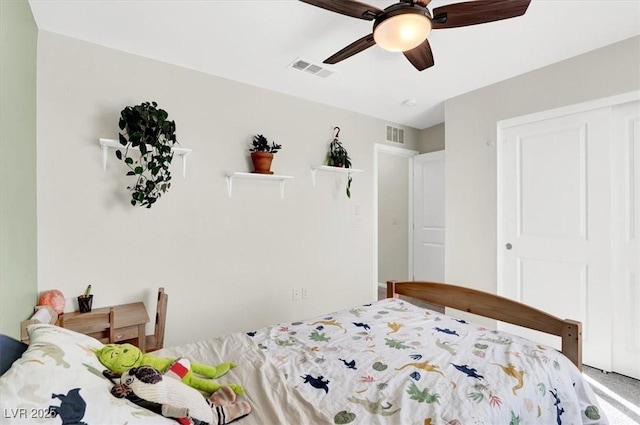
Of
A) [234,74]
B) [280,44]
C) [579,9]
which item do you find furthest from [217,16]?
[579,9]

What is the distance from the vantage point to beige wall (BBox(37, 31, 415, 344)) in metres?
2.19

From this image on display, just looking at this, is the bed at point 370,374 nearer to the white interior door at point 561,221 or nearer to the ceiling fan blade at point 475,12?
the white interior door at point 561,221

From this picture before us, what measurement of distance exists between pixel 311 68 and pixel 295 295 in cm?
218

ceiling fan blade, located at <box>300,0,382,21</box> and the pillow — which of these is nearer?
the pillow

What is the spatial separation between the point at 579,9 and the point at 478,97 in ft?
4.16

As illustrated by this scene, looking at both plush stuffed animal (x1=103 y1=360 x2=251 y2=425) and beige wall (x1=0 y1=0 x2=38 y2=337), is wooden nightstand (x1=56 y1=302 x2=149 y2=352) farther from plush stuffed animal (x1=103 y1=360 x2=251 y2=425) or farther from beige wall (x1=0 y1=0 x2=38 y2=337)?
plush stuffed animal (x1=103 y1=360 x2=251 y2=425)

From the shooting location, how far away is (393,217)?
17.0 feet

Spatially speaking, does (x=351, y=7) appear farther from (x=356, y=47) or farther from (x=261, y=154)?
(x=261, y=154)

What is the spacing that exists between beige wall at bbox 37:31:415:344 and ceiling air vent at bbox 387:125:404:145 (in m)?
0.43

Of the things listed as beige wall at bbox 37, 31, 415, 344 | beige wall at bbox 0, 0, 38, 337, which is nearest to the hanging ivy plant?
beige wall at bbox 37, 31, 415, 344

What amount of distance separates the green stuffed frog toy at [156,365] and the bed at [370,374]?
44 mm

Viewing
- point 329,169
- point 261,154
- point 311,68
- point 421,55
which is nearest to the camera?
point 421,55

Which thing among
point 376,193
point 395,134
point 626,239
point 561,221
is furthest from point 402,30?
point 395,134

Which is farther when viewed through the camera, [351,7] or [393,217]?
[393,217]
